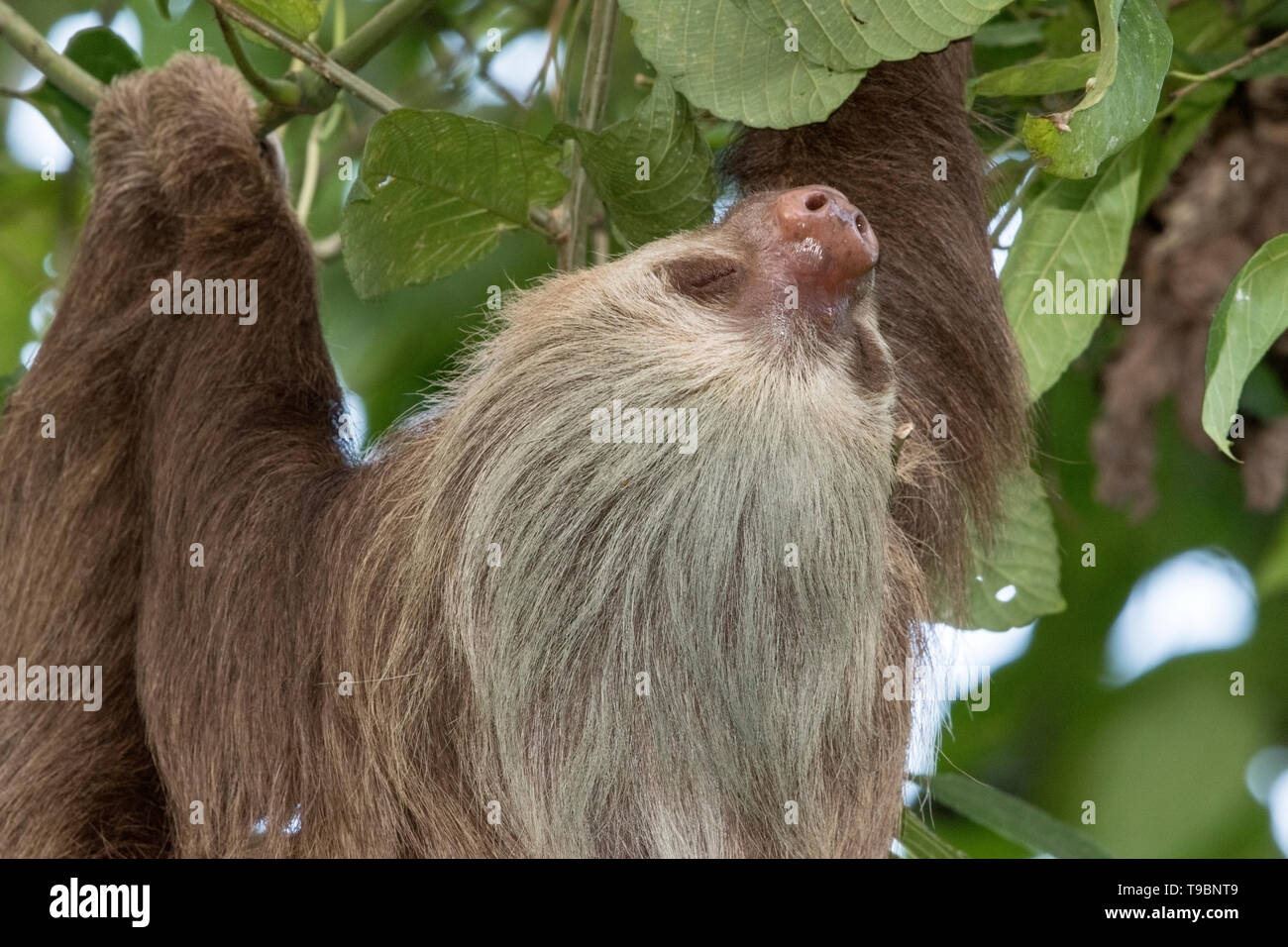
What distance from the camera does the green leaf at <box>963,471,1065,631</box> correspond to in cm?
482

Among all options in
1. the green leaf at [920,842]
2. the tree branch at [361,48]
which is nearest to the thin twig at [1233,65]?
the tree branch at [361,48]

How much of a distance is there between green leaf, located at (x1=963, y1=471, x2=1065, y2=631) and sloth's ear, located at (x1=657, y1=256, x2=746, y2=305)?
4.55ft

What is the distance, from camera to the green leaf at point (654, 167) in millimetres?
3729

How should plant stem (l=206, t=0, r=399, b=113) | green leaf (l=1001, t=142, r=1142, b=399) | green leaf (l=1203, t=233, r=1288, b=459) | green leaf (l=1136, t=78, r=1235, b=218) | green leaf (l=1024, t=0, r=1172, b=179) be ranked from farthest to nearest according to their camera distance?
green leaf (l=1136, t=78, r=1235, b=218) < green leaf (l=1001, t=142, r=1142, b=399) < plant stem (l=206, t=0, r=399, b=113) < green leaf (l=1203, t=233, r=1288, b=459) < green leaf (l=1024, t=0, r=1172, b=179)

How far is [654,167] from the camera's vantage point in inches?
152

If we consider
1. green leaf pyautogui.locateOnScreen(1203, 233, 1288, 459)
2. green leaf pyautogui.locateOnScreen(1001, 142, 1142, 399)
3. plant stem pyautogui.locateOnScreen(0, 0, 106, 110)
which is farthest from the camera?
plant stem pyautogui.locateOnScreen(0, 0, 106, 110)

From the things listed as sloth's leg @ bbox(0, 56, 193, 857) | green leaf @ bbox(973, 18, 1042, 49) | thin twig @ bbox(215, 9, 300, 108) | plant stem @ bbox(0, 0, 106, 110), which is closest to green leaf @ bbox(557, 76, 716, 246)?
thin twig @ bbox(215, 9, 300, 108)

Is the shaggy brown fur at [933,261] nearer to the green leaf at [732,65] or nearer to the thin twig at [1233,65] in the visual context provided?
the thin twig at [1233,65]

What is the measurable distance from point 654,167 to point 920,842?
2.24 m

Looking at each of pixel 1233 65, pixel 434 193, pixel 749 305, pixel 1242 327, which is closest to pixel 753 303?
pixel 749 305

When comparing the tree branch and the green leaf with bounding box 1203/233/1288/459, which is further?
the tree branch

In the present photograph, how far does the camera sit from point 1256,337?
328 centimetres

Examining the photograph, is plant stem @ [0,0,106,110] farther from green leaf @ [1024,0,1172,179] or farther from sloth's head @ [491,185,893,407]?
green leaf @ [1024,0,1172,179]

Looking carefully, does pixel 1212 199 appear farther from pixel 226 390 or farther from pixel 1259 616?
pixel 226 390
